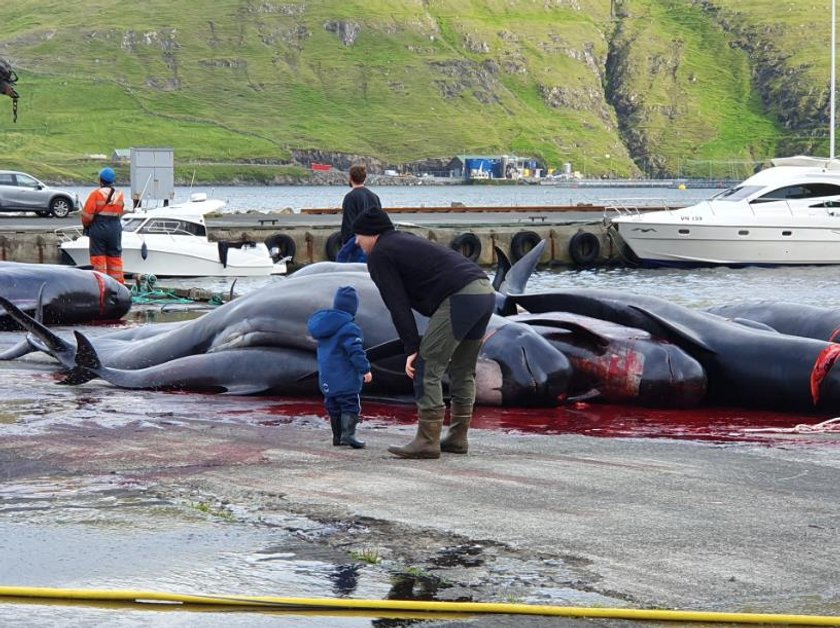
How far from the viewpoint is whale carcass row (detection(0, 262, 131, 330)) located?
1741 centimetres

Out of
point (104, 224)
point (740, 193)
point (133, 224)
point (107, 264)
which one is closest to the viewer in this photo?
point (104, 224)

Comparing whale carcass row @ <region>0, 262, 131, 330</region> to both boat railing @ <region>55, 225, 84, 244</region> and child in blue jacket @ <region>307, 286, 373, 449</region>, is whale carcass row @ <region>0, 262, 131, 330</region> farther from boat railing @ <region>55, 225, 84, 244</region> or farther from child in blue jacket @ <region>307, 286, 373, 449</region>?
boat railing @ <region>55, 225, 84, 244</region>

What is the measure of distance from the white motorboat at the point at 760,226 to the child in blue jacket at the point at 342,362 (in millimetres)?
34739

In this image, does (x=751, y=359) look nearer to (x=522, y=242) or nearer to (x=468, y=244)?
(x=468, y=244)

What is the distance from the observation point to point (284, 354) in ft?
38.9

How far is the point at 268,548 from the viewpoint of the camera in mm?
6410

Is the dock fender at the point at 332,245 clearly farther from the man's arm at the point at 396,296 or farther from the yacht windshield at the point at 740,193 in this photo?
the man's arm at the point at 396,296

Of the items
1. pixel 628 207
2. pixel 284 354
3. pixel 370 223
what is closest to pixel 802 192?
pixel 628 207

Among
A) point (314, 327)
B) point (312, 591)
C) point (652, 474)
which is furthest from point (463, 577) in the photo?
point (314, 327)

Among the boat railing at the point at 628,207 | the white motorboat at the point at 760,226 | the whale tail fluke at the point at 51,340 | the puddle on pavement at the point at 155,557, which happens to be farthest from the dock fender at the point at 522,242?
the puddle on pavement at the point at 155,557

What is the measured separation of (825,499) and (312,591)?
3.38 m

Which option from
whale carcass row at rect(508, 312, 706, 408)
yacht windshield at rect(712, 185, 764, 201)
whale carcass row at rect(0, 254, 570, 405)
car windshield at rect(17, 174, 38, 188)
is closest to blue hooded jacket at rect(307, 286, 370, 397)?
whale carcass row at rect(0, 254, 570, 405)

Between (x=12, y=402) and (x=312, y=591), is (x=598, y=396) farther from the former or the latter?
(x=312, y=591)

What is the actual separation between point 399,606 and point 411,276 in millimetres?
3508
